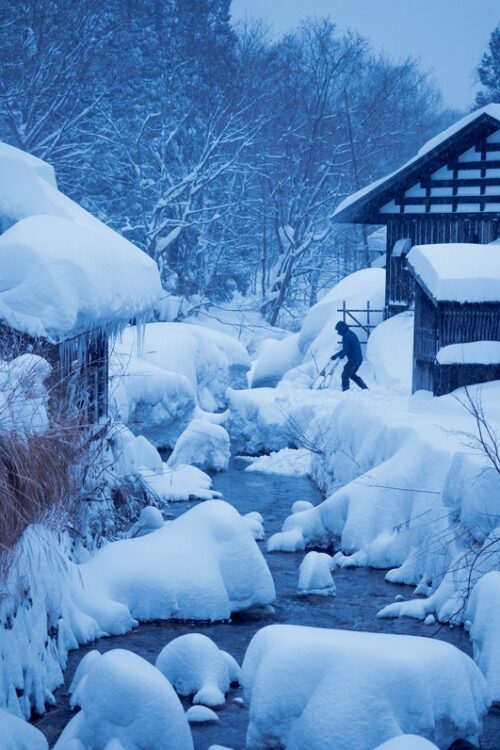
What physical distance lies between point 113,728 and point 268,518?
835 cm

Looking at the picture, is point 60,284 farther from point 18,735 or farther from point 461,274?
point 461,274

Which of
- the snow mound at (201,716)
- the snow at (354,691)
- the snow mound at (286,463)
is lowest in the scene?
the snow mound at (286,463)

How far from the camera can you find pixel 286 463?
19031mm

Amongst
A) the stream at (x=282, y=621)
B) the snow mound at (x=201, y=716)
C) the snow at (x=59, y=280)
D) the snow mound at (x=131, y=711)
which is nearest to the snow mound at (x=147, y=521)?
the stream at (x=282, y=621)

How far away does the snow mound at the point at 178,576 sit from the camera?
392 inches

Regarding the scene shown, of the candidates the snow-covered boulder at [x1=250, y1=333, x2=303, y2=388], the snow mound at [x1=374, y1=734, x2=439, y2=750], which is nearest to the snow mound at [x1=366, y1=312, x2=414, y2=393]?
the snow-covered boulder at [x1=250, y1=333, x2=303, y2=388]

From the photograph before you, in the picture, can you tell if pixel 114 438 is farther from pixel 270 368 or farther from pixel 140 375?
pixel 270 368

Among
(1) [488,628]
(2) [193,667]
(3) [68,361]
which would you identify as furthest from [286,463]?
(2) [193,667]

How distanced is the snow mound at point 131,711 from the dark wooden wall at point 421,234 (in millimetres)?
17000

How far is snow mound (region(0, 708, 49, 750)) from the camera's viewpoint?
21.0ft

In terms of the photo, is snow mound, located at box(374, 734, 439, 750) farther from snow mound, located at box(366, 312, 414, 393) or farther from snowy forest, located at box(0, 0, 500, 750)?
snow mound, located at box(366, 312, 414, 393)

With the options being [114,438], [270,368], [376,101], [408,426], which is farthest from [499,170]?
[376,101]

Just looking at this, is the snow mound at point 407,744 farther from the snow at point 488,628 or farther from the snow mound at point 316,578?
the snow mound at point 316,578

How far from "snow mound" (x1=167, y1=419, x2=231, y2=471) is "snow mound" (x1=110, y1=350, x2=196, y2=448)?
1168 mm
